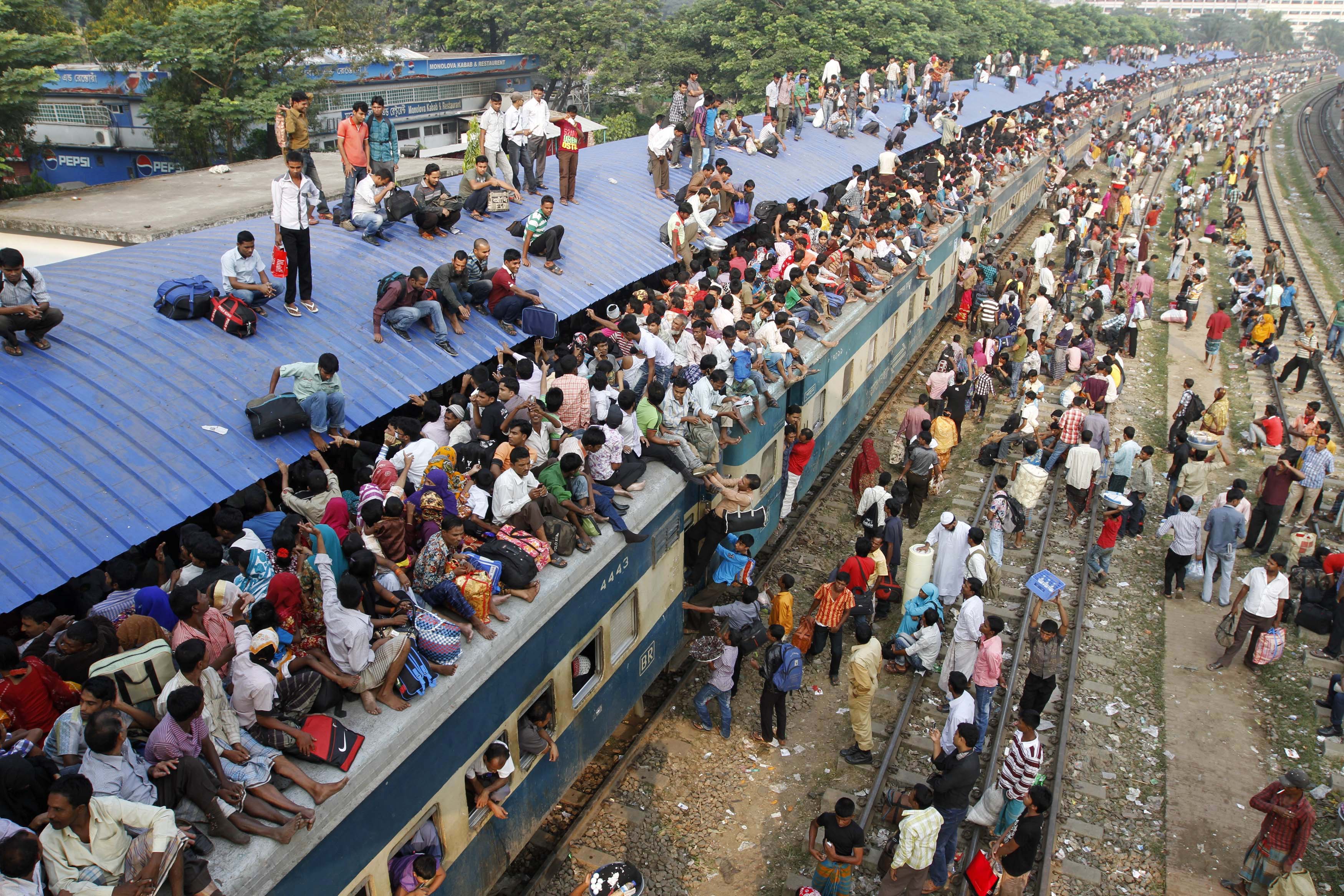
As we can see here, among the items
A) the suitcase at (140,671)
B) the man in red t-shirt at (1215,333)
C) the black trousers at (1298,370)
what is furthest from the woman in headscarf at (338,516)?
the black trousers at (1298,370)

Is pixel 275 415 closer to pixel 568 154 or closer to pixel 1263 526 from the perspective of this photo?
pixel 568 154

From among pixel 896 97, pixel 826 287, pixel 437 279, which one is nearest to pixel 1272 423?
pixel 826 287

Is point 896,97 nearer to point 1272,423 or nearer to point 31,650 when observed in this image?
point 1272,423

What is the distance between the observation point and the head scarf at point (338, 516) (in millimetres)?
6824

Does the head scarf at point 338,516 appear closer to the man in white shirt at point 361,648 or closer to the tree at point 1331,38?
the man in white shirt at point 361,648

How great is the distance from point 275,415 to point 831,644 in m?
6.22

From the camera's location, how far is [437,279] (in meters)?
10.1

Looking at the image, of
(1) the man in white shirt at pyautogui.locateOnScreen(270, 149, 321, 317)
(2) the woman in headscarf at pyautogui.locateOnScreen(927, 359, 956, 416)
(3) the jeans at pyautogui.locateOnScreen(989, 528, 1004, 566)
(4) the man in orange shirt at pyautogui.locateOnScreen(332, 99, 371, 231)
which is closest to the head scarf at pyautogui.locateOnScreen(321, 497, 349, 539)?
(1) the man in white shirt at pyautogui.locateOnScreen(270, 149, 321, 317)

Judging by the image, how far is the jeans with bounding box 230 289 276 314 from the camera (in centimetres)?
901

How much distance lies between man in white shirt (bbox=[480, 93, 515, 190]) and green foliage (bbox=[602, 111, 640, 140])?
23.0m

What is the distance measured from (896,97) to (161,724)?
100 ft

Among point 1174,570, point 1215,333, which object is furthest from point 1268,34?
point 1174,570

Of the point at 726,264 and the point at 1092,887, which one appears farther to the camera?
the point at 726,264

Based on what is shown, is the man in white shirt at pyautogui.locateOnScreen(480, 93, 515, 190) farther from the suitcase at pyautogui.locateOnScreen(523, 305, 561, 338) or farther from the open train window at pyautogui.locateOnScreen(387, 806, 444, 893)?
the open train window at pyautogui.locateOnScreen(387, 806, 444, 893)
